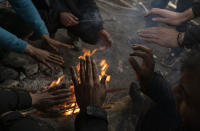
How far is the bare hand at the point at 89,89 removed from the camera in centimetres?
177

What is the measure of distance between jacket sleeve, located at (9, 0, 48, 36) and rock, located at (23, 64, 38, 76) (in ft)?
2.20

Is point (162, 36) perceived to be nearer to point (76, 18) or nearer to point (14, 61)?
point (76, 18)

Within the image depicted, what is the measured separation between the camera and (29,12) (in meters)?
2.92

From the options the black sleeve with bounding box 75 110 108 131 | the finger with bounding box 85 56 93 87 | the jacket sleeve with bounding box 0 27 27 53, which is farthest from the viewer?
the jacket sleeve with bounding box 0 27 27 53

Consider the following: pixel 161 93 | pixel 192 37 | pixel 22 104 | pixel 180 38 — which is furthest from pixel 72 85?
pixel 192 37

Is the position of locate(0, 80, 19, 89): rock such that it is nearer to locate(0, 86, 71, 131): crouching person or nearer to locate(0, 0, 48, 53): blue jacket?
locate(0, 0, 48, 53): blue jacket

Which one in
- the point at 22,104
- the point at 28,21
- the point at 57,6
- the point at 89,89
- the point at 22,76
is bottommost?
the point at 22,104

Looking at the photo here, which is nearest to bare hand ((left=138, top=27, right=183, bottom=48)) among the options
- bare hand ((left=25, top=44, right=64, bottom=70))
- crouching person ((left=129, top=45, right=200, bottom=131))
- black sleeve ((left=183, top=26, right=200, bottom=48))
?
black sleeve ((left=183, top=26, right=200, bottom=48))

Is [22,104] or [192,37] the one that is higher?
[192,37]

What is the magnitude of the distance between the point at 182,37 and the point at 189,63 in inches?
75.2

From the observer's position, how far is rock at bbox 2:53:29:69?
3.04m

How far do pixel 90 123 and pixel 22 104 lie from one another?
0.99 m

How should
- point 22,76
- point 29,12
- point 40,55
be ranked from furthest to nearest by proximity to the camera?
point 22,76, point 29,12, point 40,55

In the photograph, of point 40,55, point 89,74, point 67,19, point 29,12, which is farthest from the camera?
point 67,19
